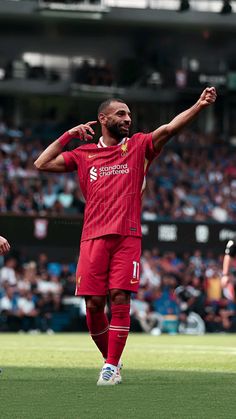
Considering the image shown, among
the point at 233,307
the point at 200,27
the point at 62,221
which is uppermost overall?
the point at 200,27

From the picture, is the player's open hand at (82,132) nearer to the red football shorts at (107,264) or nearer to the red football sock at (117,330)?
the red football shorts at (107,264)

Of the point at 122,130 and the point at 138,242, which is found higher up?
the point at 122,130

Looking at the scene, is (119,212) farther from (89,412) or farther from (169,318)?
(169,318)

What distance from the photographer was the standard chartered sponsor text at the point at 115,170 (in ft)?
32.2

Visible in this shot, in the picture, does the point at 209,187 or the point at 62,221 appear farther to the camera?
the point at 209,187

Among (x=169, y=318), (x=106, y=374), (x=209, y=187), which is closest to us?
(x=106, y=374)

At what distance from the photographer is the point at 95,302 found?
9781mm

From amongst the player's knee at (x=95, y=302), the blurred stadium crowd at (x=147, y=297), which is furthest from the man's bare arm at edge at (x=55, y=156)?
the blurred stadium crowd at (x=147, y=297)

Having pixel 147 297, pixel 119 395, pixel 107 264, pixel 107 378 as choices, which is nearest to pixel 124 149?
pixel 107 264

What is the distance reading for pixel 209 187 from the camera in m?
37.5

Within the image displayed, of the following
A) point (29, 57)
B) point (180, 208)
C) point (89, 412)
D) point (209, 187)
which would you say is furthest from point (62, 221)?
point (89, 412)

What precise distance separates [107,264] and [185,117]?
139 cm

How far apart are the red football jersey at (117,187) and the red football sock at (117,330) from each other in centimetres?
62

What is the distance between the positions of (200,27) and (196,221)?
15537mm
